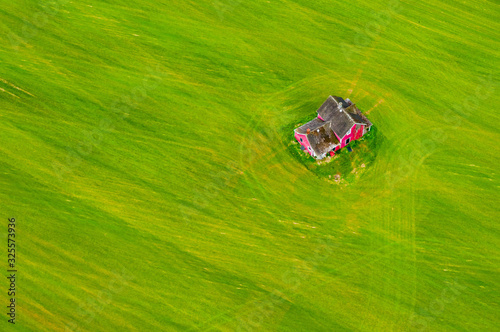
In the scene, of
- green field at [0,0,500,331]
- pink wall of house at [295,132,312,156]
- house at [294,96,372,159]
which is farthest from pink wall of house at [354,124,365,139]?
pink wall of house at [295,132,312,156]

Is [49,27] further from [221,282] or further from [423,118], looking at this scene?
[423,118]

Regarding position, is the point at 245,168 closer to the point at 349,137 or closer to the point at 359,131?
the point at 349,137

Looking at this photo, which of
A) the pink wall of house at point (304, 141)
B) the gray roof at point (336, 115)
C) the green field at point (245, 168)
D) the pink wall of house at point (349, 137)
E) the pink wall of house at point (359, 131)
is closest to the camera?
the green field at point (245, 168)

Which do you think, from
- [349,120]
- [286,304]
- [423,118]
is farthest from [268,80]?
[286,304]

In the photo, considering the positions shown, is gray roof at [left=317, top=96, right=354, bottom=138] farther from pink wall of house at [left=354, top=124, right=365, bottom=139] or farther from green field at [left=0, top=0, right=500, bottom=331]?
green field at [left=0, top=0, right=500, bottom=331]

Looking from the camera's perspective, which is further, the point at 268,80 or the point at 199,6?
the point at 199,6

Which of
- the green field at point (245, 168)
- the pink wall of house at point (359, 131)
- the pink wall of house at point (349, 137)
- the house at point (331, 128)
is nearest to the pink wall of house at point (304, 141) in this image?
the house at point (331, 128)

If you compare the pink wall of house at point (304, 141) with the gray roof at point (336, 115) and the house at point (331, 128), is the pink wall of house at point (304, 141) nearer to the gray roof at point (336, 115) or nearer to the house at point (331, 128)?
the house at point (331, 128)
